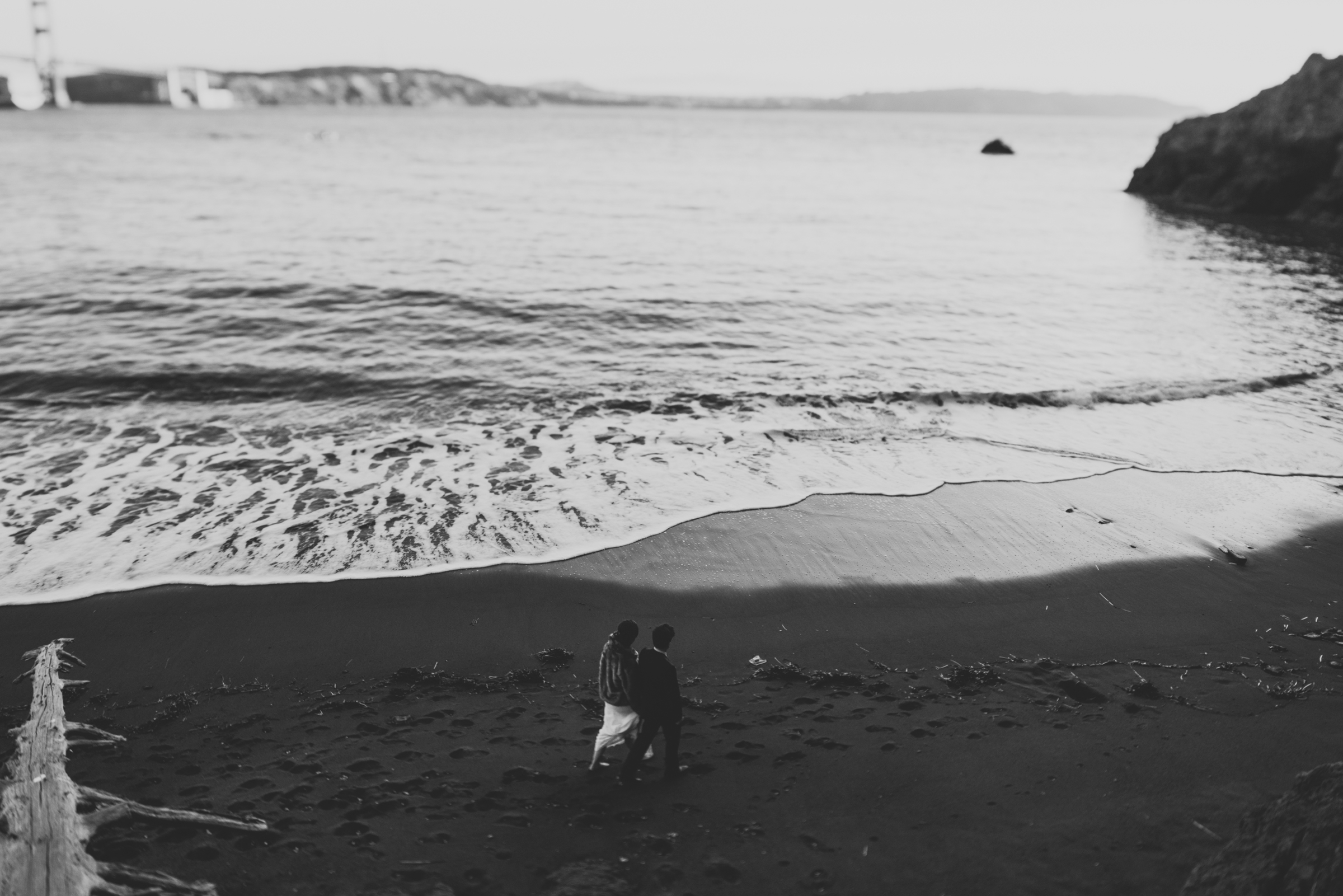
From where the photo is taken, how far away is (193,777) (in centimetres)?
567

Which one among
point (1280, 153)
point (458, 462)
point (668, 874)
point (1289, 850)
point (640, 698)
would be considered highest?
point (1280, 153)

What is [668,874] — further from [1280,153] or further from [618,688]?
[1280,153]

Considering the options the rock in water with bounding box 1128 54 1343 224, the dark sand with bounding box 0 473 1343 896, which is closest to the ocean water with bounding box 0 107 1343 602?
the dark sand with bounding box 0 473 1343 896

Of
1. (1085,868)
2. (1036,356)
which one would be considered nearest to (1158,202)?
(1036,356)

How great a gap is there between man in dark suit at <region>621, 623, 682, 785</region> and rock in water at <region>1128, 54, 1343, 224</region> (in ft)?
154

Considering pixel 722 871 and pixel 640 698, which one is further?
pixel 640 698

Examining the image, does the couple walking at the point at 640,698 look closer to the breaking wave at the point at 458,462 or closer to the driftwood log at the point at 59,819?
the driftwood log at the point at 59,819

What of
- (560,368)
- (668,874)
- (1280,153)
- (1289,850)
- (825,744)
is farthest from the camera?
(1280,153)

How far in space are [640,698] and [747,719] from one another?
113cm

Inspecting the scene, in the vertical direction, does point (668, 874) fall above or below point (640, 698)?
below

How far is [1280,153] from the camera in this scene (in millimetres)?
41750

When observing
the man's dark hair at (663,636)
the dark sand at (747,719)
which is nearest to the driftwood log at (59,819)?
the dark sand at (747,719)

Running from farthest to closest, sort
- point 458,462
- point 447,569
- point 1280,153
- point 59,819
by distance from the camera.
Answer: point 1280,153, point 458,462, point 447,569, point 59,819

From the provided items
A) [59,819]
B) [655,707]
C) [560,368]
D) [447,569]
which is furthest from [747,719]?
[560,368]
